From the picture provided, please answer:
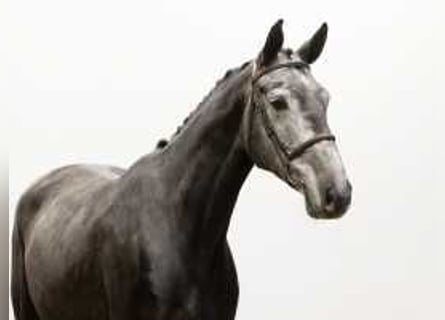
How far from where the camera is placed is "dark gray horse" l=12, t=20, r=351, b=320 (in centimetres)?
139

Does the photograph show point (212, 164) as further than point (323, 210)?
Yes

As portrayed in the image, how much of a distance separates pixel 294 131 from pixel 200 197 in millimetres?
273

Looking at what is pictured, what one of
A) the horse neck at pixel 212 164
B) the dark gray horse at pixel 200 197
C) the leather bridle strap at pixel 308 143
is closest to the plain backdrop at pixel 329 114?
the dark gray horse at pixel 200 197

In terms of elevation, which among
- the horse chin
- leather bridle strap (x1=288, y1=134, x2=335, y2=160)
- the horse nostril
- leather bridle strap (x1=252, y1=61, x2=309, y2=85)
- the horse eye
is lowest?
the horse chin

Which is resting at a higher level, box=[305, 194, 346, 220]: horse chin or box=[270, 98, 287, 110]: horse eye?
box=[270, 98, 287, 110]: horse eye

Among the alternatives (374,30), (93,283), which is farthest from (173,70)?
(93,283)

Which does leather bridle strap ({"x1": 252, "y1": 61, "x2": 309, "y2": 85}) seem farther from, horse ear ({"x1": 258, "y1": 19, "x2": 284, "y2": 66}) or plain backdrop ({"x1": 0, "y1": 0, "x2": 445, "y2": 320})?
plain backdrop ({"x1": 0, "y1": 0, "x2": 445, "y2": 320})

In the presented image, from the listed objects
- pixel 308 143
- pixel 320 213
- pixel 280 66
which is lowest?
pixel 320 213

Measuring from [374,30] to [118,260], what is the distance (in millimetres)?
1534

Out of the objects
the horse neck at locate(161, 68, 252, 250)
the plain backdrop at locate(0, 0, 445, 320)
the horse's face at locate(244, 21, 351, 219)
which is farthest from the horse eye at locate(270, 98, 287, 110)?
the plain backdrop at locate(0, 0, 445, 320)

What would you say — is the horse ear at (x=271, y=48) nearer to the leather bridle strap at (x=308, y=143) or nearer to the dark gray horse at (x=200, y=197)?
the dark gray horse at (x=200, y=197)

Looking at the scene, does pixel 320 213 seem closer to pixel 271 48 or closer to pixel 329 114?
pixel 271 48

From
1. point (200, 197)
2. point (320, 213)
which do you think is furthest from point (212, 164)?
point (320, 213)

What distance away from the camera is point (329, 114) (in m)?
2.76
